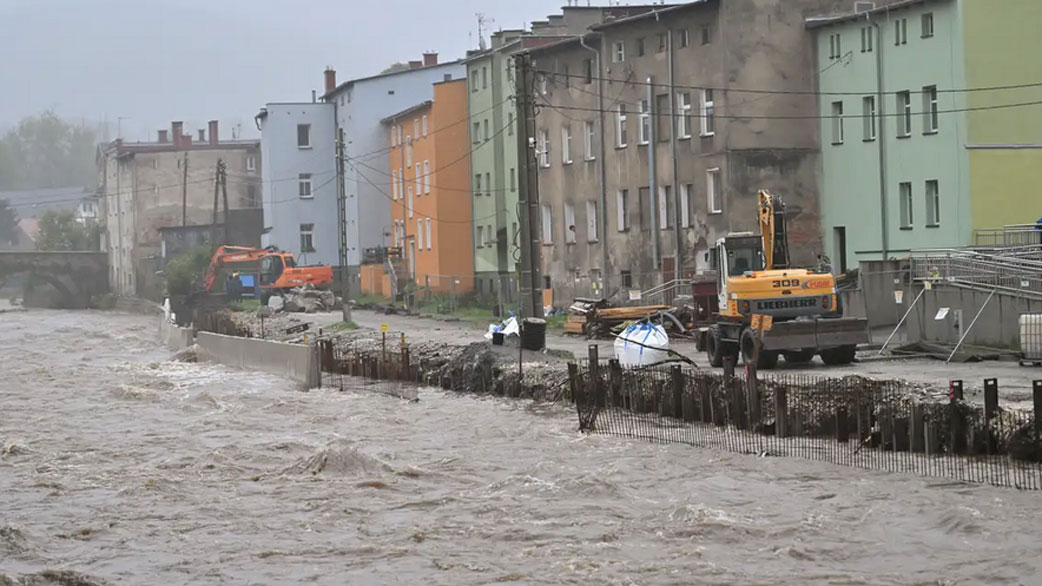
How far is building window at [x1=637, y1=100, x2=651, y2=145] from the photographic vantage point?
194 feet

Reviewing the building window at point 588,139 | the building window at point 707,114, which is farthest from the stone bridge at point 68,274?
the building window at point 707,114

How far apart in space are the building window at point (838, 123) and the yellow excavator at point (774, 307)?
19675 mm

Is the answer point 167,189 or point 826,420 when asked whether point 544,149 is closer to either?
point 826,420

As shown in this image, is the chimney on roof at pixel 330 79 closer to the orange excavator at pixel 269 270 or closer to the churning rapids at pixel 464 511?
the orange excavator at pixel 269 270

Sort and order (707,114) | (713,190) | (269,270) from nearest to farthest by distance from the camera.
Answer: (707,114)
(713,190)
(269,270)

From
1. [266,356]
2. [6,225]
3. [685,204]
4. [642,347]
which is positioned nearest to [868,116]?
[685,204]

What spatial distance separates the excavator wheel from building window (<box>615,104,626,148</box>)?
2923 cm

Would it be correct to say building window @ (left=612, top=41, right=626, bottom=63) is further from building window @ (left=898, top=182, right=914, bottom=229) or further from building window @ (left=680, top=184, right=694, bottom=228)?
building window @ (left=898, top=182, right=914, bottom=229)

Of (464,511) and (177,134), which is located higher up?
(177,134)

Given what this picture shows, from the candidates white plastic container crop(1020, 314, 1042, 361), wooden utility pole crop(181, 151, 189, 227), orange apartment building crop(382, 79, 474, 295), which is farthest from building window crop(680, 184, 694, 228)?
wooden utility pole crop(181, 151, 189, 227)

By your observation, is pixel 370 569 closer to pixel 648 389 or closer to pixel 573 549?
pixel 573 549

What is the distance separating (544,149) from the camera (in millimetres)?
69750

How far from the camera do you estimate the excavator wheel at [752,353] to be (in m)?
32.1

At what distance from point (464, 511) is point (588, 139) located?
47203mm
